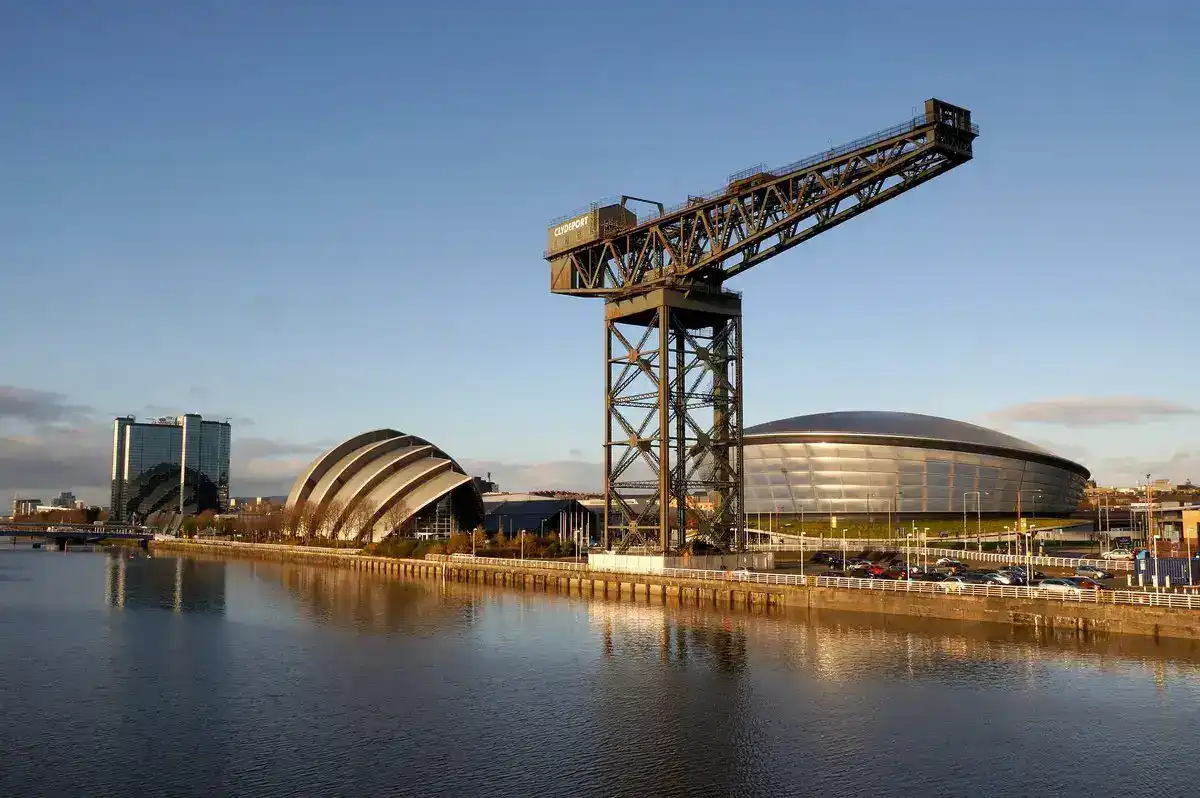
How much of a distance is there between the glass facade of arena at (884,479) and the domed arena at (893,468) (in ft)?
0.43

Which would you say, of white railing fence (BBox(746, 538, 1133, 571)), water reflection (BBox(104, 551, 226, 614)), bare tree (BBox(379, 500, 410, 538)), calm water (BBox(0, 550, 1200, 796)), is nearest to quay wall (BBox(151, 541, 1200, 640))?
calm water (BBox(0, 550, 1200, 796))

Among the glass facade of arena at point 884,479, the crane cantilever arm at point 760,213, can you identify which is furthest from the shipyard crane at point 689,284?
the glass facade of arena at point 884,479

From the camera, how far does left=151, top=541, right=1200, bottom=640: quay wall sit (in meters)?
48.7

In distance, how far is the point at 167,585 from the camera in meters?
99.4

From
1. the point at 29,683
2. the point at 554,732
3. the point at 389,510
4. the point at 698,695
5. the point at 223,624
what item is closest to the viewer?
the point at 554,732

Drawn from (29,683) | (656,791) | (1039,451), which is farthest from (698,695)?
(1039,451)

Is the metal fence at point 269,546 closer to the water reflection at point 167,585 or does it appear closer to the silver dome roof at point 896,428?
the water reflection at point 167,585

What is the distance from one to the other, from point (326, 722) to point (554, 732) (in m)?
8.22

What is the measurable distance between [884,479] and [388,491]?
67552 millimetres

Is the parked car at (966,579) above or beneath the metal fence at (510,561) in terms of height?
above

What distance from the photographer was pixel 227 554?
168m

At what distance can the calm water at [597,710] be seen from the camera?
28750mm

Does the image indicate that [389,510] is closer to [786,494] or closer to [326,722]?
[786,494]

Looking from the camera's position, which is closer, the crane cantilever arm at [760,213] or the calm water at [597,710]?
the calm water at [597,710]
